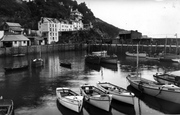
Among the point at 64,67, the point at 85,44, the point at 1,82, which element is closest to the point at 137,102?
the point at 1,82

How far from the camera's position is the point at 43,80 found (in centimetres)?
3853

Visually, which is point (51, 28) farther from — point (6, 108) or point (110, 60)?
point (6, 108)

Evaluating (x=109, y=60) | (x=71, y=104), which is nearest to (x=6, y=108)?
(x=71, y=104)

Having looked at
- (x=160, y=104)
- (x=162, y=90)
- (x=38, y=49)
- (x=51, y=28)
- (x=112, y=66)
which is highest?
(x=51, y=28)

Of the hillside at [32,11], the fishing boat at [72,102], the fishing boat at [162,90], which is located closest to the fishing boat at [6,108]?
the fishing boat at [72,102]

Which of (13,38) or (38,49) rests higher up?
(13,38)

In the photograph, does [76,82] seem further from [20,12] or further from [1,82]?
[20,12]

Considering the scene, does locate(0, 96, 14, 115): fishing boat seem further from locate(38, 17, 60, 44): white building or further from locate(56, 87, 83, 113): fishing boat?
locate(38, 17, 60, 44): white building

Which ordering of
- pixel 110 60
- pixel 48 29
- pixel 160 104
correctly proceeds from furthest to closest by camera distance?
1. pixel 48 29
2. pixel 110 60
3. pixel 160 104

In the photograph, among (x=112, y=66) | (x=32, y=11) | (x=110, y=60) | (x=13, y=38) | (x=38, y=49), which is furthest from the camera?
(x=32, y=11)

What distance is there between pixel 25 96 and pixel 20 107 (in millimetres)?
4823

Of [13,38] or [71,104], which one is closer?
[71,104]

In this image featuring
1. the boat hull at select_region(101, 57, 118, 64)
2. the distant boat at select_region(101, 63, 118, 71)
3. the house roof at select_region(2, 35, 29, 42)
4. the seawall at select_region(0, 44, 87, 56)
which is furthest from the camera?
the house roof at select_region(2, 35, 29, 42)

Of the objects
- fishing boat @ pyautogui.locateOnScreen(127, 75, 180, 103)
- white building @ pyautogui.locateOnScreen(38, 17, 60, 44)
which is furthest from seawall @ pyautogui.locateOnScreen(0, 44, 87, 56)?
fishing boat @ pyautogui.locateOnScreen(127, 75, 180, 103)
